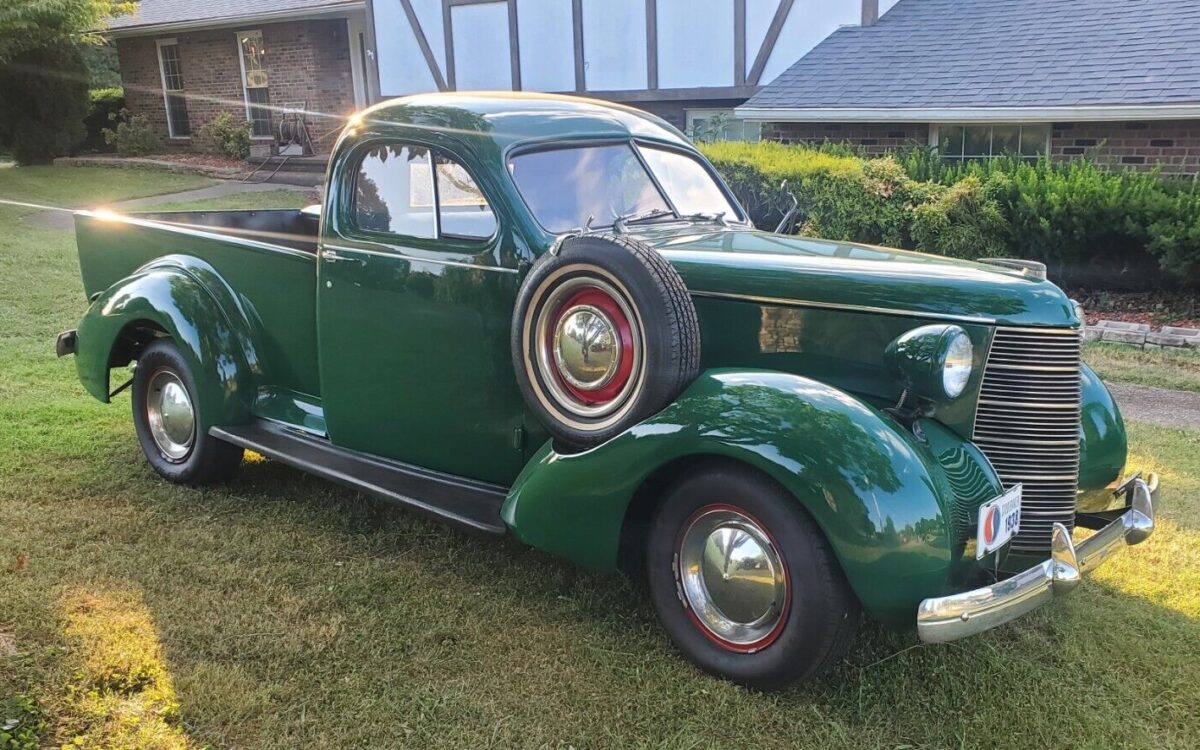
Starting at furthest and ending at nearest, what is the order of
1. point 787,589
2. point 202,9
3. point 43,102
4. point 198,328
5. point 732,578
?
point 202,9
point 43,102
point 198,328
point 732,578
point 787,589

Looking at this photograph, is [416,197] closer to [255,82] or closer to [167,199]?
[167,199]

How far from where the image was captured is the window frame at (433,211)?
3830mm

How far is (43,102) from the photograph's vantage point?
→ 63.2 ft

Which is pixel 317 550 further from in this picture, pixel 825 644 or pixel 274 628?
pixel 825 644

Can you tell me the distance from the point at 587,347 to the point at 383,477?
4.20ft

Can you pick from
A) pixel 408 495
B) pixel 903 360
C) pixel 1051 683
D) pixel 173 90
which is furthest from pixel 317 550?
pixel 173 90

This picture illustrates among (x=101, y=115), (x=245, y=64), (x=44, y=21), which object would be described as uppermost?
(x=44, y=21)

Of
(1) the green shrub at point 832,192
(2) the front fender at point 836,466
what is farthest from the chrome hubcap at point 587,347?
(1) the green shrub at point 832,192

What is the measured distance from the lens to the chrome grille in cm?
314

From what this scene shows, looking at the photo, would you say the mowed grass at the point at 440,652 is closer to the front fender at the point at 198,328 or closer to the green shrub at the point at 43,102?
the front fender at the point at 198,328

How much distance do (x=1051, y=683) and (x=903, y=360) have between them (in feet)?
3.96

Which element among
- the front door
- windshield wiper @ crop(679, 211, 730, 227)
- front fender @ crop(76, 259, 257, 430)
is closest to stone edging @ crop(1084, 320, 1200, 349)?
windshield wiper @ crop(679, 211, 730, 227)

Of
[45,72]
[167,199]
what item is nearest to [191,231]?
[167,199]

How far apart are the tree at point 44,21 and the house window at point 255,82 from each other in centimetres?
278
